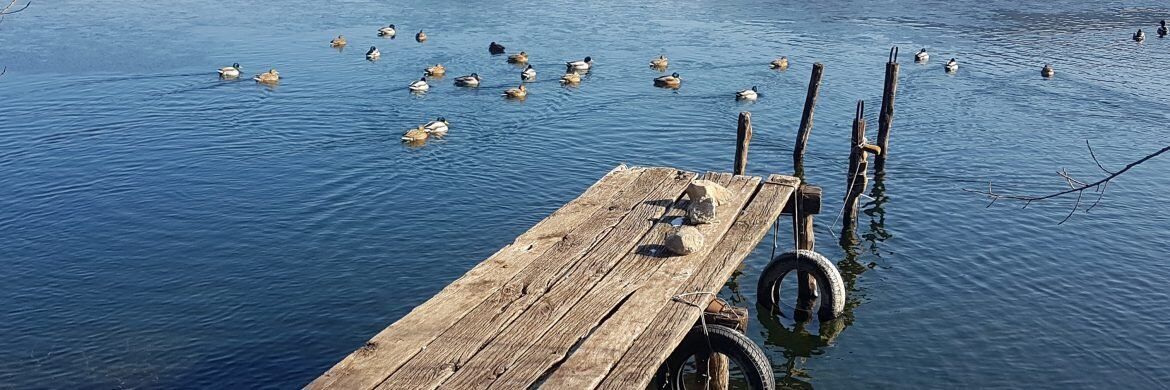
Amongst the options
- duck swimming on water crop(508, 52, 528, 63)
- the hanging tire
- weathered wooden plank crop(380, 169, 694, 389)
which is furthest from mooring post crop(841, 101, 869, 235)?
duck swimming on water crop(508, 52, 528, 63)

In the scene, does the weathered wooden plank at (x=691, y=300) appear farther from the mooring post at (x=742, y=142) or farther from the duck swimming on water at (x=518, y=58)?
the duck swimming on water at (x=518, y=58)

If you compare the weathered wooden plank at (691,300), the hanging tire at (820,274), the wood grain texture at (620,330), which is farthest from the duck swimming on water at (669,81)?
the wood grain texture at (620,330)

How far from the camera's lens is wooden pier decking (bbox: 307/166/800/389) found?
406 inches

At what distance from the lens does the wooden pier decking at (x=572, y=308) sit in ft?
33.8

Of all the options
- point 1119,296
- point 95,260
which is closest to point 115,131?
point 95,260

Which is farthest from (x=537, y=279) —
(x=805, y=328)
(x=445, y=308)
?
(x=805, y=328)

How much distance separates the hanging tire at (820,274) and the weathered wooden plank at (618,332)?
351cm

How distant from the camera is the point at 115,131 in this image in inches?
1278

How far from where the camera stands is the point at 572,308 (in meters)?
→ 12.0

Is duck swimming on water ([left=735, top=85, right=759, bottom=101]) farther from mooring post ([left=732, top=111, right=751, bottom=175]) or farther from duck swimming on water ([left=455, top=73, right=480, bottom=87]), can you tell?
mooring post ([left=732, top=111, right=751, bottom=175])

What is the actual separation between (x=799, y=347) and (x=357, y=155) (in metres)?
16.1

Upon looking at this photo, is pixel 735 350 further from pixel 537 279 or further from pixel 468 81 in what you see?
pixel 468 81

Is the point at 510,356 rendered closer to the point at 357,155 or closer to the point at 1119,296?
the point at 1119,296

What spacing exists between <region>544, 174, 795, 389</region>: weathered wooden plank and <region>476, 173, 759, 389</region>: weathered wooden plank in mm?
107
